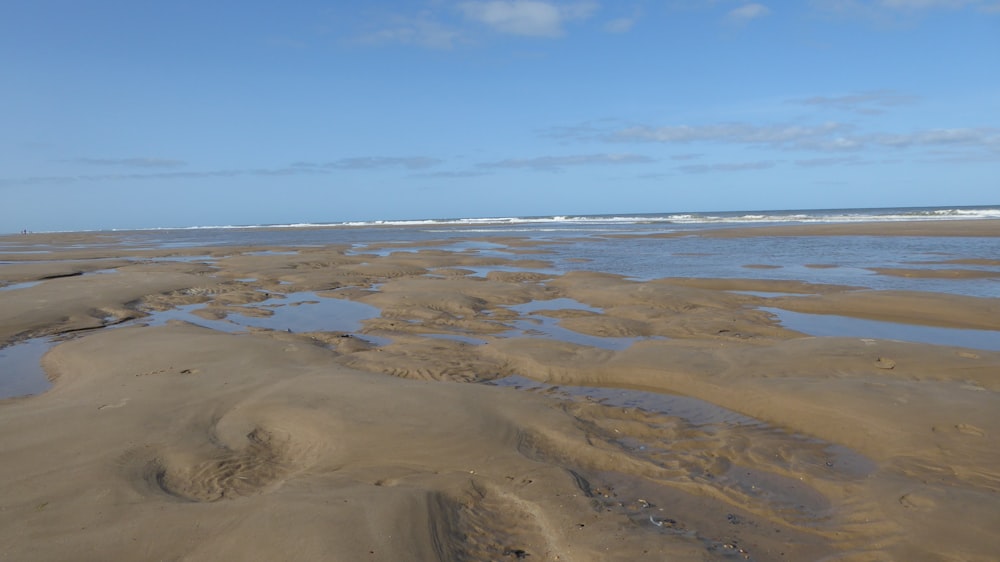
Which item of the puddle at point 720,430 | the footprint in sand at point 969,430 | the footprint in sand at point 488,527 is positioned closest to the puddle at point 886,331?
the footprint in sand at point 969,430

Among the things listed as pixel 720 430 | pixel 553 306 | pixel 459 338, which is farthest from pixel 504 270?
pixel 720 430

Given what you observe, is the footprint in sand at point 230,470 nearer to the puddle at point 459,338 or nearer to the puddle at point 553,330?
the puddle at point 459,338

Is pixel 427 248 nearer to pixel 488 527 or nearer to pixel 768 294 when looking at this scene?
pixel 768 294

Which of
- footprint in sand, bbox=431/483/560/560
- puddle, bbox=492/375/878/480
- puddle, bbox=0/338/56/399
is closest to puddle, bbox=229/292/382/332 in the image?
puddle, bbox=0/338/56/399

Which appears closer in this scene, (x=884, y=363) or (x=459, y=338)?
(x=884, y=363)

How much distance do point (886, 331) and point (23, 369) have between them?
560 inches

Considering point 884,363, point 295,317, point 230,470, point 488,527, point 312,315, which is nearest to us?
point 488,527

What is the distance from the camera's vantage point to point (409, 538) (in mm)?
4191

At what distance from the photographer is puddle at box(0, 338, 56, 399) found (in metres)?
8.02

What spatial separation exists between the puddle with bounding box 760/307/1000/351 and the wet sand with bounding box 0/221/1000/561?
633 millimetres

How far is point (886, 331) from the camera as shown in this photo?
11.3 m

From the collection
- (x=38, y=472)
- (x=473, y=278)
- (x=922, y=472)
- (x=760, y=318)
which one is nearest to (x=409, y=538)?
(x=38, y=472)

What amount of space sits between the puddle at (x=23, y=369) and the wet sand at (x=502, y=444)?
207mm

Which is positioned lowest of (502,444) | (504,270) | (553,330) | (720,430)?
(720,430)
